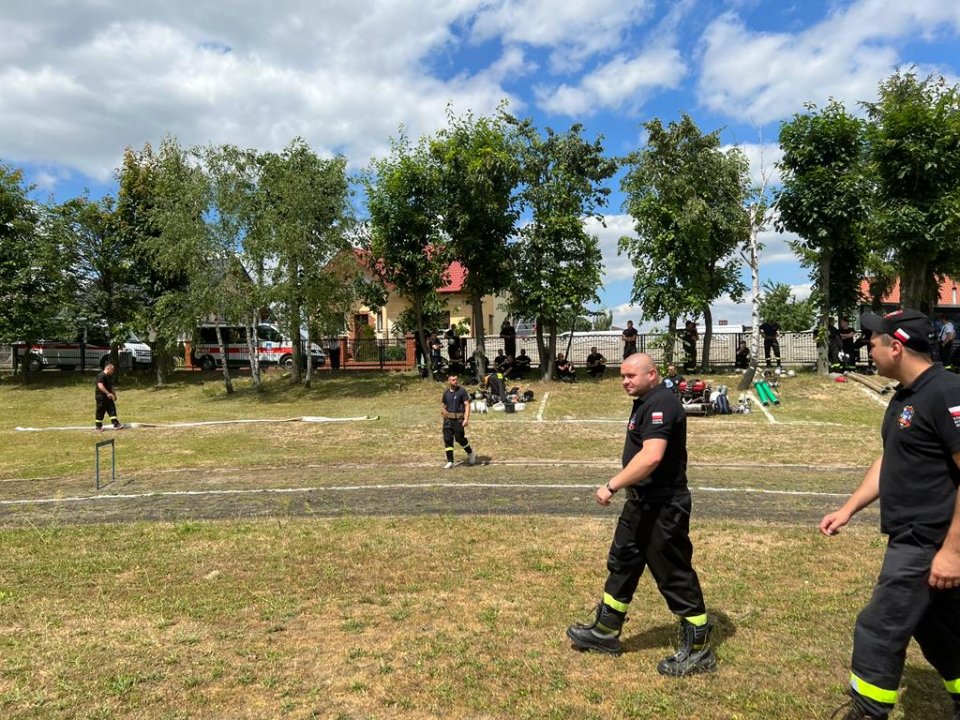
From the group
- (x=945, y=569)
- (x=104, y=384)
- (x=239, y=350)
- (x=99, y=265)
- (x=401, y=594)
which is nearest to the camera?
(x=945, y=569)

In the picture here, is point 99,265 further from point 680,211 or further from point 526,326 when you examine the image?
point 680,211

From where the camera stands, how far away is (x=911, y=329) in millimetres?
2895

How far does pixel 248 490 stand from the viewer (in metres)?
9.30

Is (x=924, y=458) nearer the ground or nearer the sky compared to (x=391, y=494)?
nearer the sky

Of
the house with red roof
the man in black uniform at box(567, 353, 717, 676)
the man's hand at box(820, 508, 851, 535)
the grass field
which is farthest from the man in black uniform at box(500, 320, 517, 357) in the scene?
the man's hand at box(820, 508, 851, 535)

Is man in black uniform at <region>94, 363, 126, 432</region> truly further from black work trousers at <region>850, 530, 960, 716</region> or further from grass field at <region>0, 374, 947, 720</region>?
black work trousers at <region>850, 530, 960, 716</region>

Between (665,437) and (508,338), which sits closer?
(665,437)

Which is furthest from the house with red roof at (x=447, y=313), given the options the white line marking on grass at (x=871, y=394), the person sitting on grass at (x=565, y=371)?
the white line marking on grass at (x=871, y=394)

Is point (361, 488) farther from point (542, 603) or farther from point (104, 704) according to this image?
point (104, 704)

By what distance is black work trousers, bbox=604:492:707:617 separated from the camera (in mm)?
3703

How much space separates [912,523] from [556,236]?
2043 cm

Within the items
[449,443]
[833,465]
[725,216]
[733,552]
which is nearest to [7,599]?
[733,552]

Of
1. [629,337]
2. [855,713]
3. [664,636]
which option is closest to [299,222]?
[629,337]

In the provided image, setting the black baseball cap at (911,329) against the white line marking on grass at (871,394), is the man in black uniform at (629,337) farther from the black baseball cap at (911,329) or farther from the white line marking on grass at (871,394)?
the black baseball cap at (911,329)
